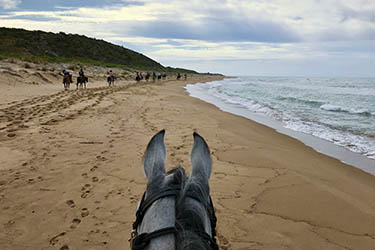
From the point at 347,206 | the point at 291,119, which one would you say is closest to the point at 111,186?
the point at 347,206

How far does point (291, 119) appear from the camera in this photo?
11812mm

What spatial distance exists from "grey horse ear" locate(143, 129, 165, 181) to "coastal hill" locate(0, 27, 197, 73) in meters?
56.7

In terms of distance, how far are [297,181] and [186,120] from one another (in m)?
5.51

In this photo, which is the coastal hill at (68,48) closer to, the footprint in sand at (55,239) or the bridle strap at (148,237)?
the footprint in sand at (55,239)

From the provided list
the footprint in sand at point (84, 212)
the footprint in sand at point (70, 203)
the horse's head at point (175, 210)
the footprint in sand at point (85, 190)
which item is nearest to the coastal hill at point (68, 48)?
the footprint in sand at point (85, 190)

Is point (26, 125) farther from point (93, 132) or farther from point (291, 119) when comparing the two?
point (291, 119)

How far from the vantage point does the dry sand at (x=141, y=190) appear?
9.32ft

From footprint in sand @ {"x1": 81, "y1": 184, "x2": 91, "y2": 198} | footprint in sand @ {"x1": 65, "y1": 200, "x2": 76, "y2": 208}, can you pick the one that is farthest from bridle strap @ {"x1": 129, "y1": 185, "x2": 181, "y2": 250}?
footprint in sand @ {"x1": 81, "y1": 184, "x2": 91, "y2": 198}

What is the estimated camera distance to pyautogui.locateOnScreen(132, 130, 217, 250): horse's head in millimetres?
1012

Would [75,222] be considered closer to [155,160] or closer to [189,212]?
[155,160]

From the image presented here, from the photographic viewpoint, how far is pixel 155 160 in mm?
1468

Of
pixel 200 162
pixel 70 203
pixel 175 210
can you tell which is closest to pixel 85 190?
pixel 70 203

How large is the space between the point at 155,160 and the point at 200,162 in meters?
0.25

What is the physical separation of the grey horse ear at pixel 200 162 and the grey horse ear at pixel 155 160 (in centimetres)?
17
